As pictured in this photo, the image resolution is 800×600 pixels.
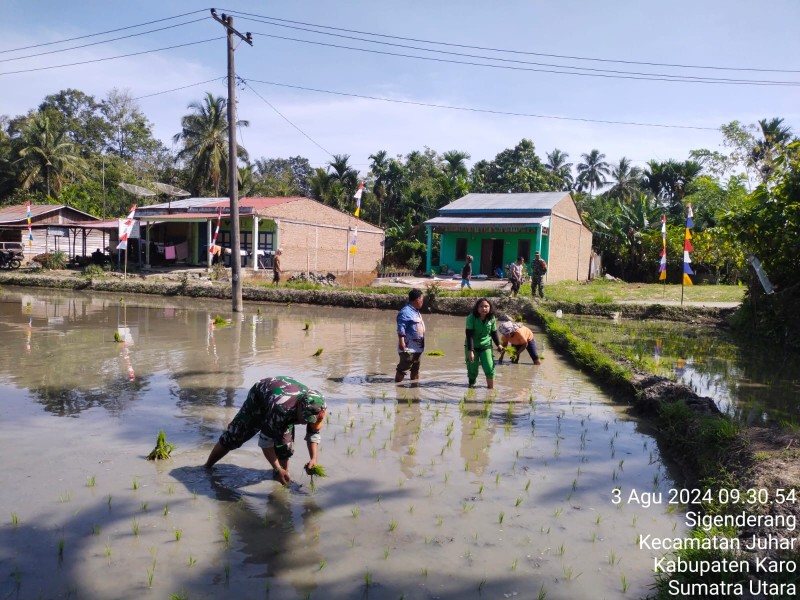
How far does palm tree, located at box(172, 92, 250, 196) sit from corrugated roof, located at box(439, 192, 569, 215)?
18.4 m

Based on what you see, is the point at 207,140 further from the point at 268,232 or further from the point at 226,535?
the point at 226,535

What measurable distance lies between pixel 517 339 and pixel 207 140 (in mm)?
38922

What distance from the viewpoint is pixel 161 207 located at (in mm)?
33250

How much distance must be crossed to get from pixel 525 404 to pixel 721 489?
3.57m

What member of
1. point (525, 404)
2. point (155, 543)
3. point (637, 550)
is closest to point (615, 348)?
point (525, 404)

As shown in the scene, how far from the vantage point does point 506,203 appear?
33.9 m

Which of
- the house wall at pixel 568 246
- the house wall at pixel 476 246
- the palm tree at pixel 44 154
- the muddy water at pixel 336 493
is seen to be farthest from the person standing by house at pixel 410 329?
the palm tree at pixel 44 154

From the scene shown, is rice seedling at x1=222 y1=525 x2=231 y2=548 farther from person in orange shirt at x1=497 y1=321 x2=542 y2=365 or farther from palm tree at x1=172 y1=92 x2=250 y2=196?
palm tree at x1=172 y1=92 x2=250 y2=196

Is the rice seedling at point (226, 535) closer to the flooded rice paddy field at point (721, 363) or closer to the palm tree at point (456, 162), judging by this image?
the flooded rice paddy field at point (721, 363)

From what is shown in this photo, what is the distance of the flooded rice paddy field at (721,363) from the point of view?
8.38 m

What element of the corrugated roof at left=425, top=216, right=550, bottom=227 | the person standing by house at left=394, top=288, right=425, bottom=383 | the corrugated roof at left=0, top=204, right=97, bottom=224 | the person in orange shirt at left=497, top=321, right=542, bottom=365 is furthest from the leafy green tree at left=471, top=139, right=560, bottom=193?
the person standing by house at left=394, top=288, right=425, bottom=383

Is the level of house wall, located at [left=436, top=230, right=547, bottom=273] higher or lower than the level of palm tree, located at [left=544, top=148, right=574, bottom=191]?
lower

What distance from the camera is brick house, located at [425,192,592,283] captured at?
30.9m

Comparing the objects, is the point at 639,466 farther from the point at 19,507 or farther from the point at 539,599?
the point at 19,507
